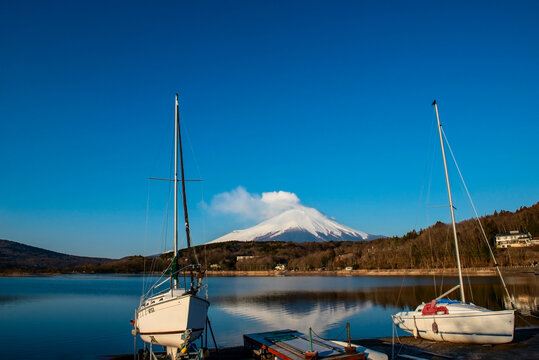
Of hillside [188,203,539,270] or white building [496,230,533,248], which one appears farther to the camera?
white building [496,230,533,248]

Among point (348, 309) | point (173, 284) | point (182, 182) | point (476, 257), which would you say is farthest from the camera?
point (476, 257)

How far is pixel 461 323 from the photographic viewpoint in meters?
17.8

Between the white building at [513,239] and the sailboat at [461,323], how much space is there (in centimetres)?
12974

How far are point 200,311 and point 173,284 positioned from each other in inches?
88.6

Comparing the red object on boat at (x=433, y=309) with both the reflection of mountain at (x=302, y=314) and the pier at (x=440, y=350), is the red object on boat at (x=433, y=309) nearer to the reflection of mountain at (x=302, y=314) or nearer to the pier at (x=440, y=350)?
the pier at (x=440, y=350)

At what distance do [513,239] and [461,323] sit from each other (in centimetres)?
13805

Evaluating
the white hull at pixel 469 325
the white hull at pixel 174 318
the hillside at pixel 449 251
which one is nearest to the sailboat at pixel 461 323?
the white hull at pixel 469 325

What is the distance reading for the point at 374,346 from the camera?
19062 mm

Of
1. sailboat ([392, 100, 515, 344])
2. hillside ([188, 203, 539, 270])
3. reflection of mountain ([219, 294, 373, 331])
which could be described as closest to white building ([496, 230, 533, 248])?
hillside ([188, 203, 539, 270])

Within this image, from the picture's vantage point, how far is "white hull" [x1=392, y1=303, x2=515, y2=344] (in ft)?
56.0

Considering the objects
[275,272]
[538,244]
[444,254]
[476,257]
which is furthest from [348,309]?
[275,272]

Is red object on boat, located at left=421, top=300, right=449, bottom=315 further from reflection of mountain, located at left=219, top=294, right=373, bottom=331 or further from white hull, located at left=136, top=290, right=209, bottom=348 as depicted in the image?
reflection of mountain, located at left=219, top=294, right=373, bottom=331

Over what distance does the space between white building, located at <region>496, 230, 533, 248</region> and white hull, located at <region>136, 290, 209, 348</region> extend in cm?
13843

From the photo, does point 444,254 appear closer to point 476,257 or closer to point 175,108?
point 476,257
